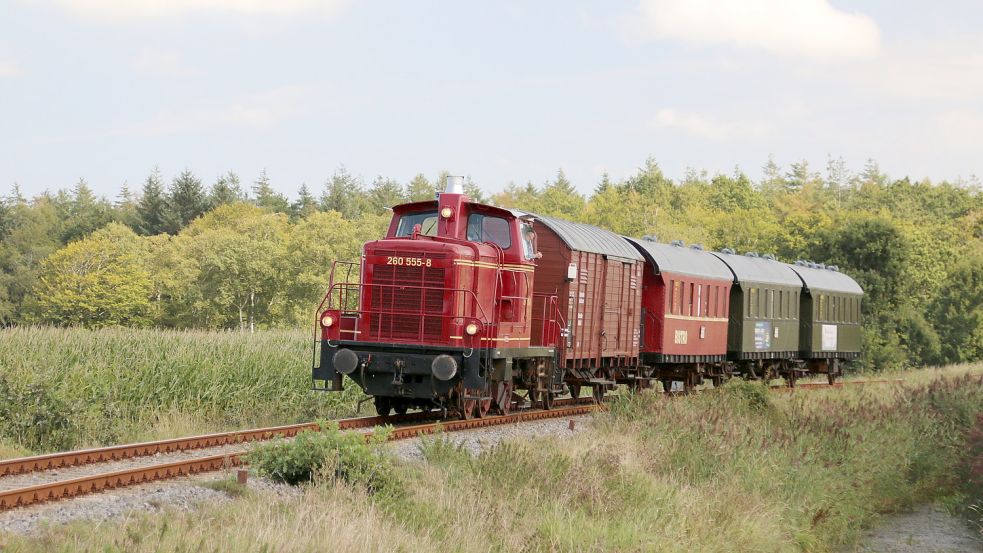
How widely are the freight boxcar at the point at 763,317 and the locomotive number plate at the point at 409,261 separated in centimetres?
1308

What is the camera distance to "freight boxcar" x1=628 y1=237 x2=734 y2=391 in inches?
912

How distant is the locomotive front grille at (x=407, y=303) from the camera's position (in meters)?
16.3

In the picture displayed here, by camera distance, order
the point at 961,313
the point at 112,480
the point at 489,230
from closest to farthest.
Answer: the point at 112,480, the point at 489,230, the point at 961,313

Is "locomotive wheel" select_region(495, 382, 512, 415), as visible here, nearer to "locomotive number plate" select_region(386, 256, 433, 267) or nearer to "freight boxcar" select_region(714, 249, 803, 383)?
"locomotive number plate" select_region(386, 256, 433, 267)

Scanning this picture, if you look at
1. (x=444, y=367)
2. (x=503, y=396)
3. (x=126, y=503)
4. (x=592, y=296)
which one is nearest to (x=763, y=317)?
(x=592, y=296)

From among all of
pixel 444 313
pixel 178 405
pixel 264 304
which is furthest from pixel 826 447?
pixel 264 304

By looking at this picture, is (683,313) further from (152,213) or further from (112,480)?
(152,213)

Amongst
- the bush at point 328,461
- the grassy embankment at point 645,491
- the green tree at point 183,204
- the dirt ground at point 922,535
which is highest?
the green tree at point 183,204

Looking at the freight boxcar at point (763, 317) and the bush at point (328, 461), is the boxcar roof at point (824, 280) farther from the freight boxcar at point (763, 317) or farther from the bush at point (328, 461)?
the bush at point (328, 461)

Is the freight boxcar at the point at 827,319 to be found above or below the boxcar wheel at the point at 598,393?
above

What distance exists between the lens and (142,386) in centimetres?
1825

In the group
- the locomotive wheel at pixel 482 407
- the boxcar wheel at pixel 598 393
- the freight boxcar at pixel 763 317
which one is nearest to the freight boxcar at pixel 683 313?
the freight boxcar at pixel 763 317

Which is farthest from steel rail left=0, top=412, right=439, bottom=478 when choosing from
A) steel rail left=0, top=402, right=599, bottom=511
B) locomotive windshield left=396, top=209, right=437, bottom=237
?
locomotive windshield left=396, top=209, right=437, bottom=237

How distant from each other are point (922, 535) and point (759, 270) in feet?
44.6
